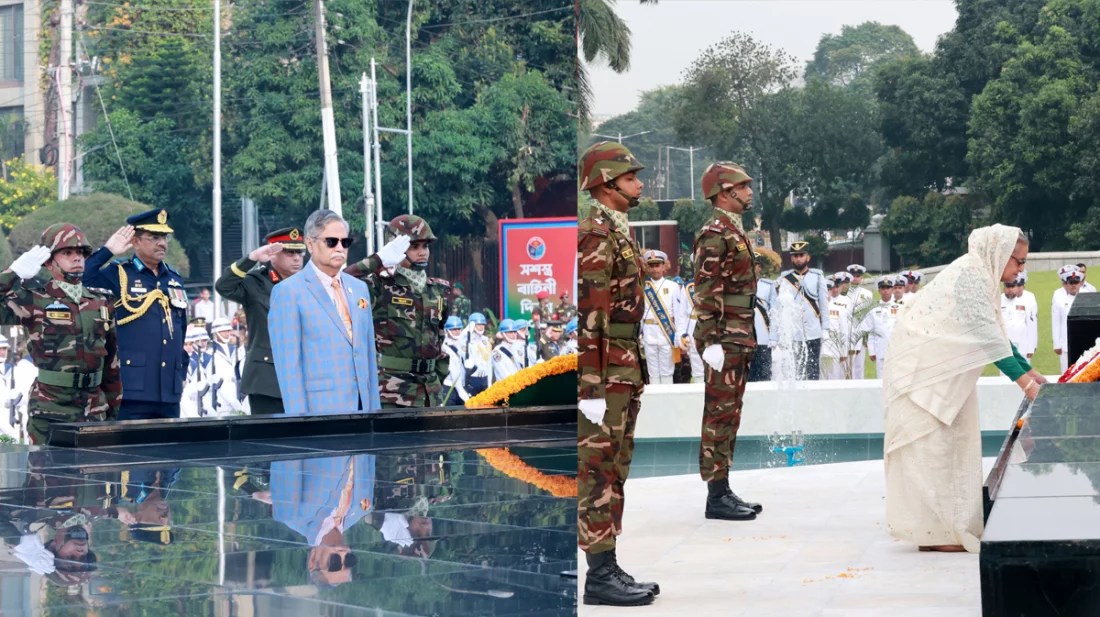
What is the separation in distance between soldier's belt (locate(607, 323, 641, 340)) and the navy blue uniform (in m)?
3.65

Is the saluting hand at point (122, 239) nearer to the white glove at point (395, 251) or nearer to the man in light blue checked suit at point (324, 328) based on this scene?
the man in light blue checked suit at point (324, 328)

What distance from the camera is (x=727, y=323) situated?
6.48 meters

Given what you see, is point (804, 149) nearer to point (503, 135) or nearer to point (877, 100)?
point (877, 100)

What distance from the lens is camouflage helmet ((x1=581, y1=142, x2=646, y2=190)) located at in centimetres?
450

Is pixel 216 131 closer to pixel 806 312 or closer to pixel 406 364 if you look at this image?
pixel 806 312

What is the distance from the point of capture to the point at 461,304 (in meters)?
19.0

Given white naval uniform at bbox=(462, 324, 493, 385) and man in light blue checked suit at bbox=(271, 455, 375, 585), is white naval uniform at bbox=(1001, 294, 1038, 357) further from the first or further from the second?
man in light blue checked suit at bbox=(271, 455, 375, 585)

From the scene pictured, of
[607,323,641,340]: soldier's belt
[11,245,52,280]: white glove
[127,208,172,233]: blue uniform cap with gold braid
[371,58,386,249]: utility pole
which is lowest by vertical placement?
[607,323,641,340]: soldier's belt

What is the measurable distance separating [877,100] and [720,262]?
10.3 meters

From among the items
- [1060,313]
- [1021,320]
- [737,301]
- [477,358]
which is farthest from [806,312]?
[737,301]

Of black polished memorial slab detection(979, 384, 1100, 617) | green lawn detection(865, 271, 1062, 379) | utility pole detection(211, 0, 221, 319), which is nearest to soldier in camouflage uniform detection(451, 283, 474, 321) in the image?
utility pole detection(211, 0, 221, 319)

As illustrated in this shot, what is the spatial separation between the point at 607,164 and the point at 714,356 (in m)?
2.04

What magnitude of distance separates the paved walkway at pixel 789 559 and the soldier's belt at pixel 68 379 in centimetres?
280

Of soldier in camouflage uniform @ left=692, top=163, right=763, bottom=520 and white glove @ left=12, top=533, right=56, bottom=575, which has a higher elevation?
soldier in camouflage uniform @ left=692, top=163, right=763, bottom=520
